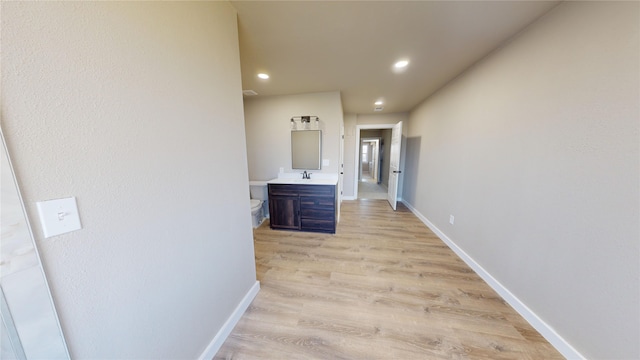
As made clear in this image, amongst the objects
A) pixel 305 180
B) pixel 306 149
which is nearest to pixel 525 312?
pixel 305 180

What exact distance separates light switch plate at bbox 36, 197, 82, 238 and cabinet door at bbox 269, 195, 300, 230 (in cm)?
245

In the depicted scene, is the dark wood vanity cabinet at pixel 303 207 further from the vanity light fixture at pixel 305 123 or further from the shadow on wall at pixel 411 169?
the shadow on wall at pixel 411 169

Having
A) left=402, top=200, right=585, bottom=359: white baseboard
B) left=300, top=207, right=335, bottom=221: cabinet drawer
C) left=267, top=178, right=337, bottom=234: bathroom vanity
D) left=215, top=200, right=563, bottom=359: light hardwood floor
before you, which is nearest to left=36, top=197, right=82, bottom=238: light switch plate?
left=215, top=200, right=563, bottom=359: light hardwood floor

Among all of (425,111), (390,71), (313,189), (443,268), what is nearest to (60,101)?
(313,189)

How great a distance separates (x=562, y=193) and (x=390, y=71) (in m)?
1.99

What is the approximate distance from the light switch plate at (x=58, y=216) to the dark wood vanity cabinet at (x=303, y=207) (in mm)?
2396

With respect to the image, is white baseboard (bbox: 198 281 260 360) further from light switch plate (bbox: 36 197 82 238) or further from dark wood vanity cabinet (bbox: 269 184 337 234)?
dark wood vanity cabinet (bbox: 269 184 337 234)

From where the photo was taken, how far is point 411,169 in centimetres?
432

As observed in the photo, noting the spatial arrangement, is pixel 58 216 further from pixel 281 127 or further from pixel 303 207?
pixel 281 127

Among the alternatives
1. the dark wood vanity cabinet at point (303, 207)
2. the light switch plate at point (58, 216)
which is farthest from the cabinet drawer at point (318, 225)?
the light switch plate at point (58, 216)

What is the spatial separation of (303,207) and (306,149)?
1.01 meters

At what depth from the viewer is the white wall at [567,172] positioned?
103 centimetres

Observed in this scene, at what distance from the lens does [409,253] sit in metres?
2.50

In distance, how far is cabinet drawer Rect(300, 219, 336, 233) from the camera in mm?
3043
